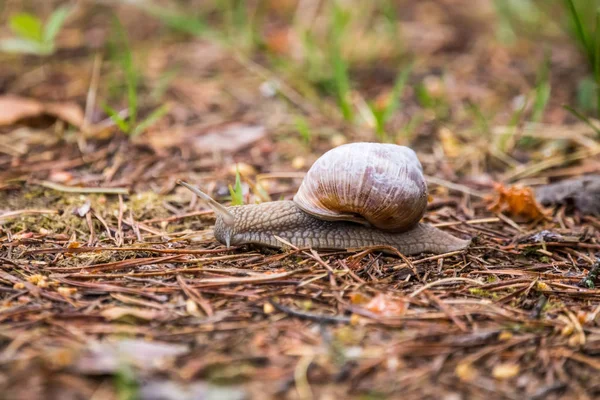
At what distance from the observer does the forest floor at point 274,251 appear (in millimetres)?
2092

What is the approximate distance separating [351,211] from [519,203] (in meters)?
1.17

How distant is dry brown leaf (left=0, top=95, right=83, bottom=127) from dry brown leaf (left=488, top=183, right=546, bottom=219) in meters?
3.00

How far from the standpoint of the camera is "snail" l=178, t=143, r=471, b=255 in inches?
115

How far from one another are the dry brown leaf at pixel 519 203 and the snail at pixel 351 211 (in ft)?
2.12

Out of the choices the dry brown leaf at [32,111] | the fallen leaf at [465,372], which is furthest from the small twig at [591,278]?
the dry brown leaf at [32,111]

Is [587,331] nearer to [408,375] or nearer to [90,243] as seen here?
[408,375]

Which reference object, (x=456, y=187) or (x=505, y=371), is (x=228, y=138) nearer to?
(x=456, y=187)

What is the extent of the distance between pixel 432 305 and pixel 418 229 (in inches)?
27.4

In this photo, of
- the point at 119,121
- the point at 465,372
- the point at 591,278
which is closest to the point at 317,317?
the point at 465,372

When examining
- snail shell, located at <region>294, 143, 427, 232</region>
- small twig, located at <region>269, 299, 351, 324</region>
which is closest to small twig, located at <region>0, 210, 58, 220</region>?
snail shell, located at <region>294, 143, 427, 232</region>

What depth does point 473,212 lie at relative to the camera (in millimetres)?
3707

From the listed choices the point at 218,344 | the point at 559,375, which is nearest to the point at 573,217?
the point at 559,375

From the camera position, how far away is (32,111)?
4.43m

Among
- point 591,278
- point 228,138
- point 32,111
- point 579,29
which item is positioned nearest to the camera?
point 591,278
